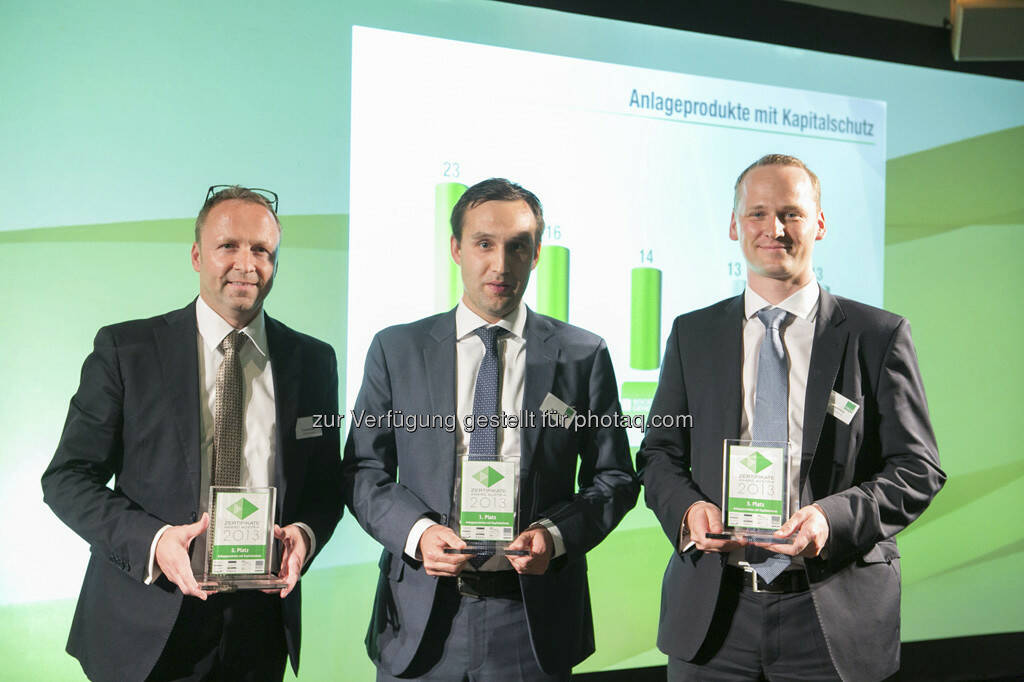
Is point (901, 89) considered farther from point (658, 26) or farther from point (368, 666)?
point (368, 666)

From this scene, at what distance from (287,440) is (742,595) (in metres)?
1.32

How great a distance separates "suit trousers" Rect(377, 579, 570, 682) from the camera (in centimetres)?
227

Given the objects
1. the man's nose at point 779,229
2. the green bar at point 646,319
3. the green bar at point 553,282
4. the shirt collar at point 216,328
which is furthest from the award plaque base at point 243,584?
the green bar at point 646,319

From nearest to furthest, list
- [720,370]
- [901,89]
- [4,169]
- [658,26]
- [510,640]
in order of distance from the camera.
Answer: [510,640], [720,370], [4,169], [658,26], [901,89]

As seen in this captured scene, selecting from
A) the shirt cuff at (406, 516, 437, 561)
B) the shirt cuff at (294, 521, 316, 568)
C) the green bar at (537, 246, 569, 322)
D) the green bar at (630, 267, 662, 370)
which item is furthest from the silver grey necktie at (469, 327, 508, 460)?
the green bar at (630, 267, 662, 370)

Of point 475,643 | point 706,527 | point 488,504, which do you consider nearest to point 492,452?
point 488,504

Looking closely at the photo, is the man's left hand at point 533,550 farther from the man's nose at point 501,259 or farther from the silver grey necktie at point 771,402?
the man's nose at point 501,259

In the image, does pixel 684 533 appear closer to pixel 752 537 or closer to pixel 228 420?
pixel 752 537

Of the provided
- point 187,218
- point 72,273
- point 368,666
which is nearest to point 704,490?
point 368,666

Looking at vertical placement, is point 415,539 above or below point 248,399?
below

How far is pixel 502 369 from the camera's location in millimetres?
2490

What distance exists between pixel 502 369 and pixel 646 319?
4.86 feet

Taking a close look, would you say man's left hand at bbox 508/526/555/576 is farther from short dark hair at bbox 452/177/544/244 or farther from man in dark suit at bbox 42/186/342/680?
short dark hair at bbox 452/177/544/244

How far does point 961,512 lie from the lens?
4.45m
